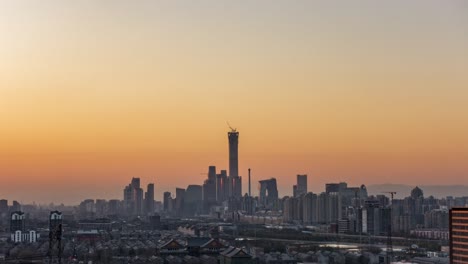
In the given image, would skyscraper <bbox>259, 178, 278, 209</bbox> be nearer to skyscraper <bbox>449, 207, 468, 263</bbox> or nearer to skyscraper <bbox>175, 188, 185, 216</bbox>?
skyscraper <bbox>175, 188, 185, 216</bbox>

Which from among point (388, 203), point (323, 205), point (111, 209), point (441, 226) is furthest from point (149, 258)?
point (111, 209)

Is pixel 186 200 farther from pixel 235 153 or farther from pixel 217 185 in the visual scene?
pixel 235 153

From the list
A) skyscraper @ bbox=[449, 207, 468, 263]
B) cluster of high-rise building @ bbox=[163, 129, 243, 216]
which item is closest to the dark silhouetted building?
cluster of high-rise building @ bbox=[163, 129, 243, 216]

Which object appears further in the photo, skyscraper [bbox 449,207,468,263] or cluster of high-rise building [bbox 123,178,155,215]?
cluster of high-rise building [bbox 123,178,155,215]

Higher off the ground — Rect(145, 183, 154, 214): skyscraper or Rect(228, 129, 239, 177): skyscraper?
Rect(228, 129, 239, 177): skyscraper

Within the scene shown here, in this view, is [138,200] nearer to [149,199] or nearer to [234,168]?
[149,199]

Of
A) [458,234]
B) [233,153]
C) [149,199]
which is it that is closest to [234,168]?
[233,153]

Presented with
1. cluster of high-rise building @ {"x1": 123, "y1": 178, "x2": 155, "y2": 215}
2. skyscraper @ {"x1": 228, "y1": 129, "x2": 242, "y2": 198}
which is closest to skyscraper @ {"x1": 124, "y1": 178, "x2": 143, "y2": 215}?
cluster of high-rise building @ {"x1": 123, "y1": 178, "x2": 155, "y2": 215}

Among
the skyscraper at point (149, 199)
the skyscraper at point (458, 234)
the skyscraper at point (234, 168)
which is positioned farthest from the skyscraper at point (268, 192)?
the skyscraper at point (458, 234)
